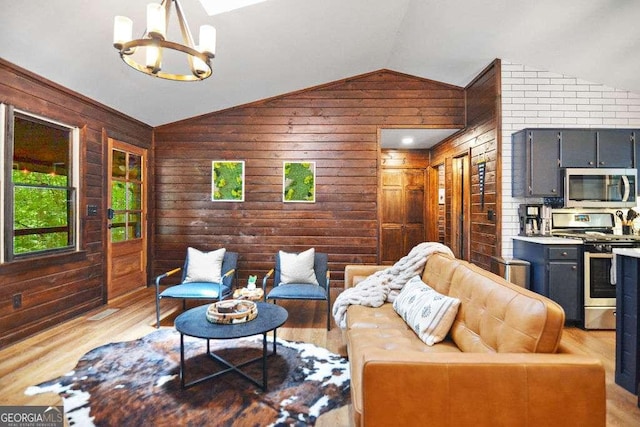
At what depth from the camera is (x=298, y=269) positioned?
3.87 metres

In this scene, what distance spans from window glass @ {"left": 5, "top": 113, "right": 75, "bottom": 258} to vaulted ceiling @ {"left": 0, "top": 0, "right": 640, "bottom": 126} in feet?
1.87

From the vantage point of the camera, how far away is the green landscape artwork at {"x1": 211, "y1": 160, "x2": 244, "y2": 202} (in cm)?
500

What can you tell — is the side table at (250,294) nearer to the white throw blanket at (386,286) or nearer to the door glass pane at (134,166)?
the white throw blanket at (386,286)

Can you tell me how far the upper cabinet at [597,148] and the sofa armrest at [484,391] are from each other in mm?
3228

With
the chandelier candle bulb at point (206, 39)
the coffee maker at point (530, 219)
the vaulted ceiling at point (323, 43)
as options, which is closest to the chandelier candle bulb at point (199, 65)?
the chandelier candle bulb at point (206, 39)

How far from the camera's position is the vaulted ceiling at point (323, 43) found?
273 cm

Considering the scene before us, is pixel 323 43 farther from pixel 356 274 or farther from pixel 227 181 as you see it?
pixel 356 274

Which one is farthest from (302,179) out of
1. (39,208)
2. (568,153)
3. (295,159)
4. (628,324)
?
(628,324)

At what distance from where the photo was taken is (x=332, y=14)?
3.36 meters

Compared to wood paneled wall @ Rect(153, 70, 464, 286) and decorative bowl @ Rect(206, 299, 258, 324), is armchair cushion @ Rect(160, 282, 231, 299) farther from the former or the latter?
wood paneled wall @ Rect(153, 70, 464, 286)

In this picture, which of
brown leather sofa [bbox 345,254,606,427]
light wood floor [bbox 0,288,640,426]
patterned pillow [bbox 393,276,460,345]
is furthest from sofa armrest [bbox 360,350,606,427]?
light wood floor [bbox 0,288,640,426]

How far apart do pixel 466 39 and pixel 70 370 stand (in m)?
4.84

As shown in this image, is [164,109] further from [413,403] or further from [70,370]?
[413,403]

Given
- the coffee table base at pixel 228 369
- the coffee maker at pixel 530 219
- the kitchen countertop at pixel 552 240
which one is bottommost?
the coffee table base at pixel 228 369
